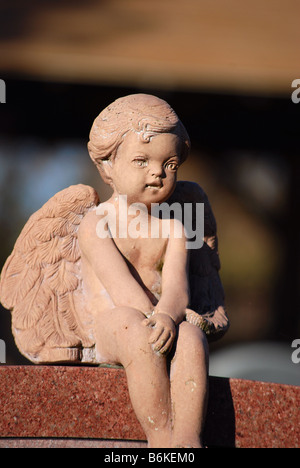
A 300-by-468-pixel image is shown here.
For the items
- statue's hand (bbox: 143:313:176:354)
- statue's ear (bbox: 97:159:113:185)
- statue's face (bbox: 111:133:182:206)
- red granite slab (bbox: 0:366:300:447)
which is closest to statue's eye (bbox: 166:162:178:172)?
statue's face (bbox: 111:133:182:206)

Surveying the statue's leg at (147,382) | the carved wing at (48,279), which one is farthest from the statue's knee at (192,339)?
the carved wing at (48,279)

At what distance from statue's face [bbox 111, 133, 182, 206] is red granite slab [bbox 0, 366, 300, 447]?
71 centimetres

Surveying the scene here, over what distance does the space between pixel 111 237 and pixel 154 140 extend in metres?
0.44

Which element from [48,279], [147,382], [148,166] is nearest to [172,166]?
[148,166]

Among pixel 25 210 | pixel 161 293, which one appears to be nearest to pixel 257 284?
pixel 25 210

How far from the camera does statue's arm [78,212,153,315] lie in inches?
123

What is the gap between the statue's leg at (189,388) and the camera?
2.83 m

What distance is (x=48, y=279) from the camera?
3414 millimetres

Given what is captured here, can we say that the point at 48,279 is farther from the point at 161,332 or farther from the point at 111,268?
the point at 161,332

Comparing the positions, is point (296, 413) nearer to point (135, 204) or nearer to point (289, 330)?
point (135, 204)

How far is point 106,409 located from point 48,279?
0.61m

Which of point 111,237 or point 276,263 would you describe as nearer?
point 111,237

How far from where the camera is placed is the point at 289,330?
21.6ft

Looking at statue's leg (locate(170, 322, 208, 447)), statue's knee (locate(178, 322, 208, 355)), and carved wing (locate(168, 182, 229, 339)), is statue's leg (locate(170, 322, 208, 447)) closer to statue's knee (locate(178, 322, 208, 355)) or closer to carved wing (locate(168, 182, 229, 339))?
statue's knee (locate(178, 322, 208, 355))
